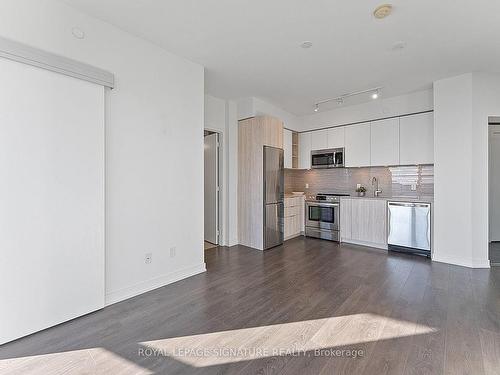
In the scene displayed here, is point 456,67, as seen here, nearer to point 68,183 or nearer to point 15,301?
point 68,183

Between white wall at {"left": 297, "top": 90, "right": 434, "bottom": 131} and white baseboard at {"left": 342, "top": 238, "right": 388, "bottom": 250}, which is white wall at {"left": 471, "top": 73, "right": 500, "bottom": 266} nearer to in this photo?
white wall at {"left": 297, "top": 90, "right": 434, "bottom": 131}

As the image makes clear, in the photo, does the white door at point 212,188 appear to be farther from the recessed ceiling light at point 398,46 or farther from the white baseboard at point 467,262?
the white baseboard at point 467,262

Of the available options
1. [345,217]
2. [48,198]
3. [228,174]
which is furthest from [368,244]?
[48,198]

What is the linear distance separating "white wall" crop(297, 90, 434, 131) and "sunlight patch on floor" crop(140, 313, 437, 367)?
158 inches

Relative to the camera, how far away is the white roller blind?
2.02 metres

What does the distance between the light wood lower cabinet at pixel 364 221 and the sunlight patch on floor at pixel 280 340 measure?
280cm

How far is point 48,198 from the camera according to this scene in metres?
2.21

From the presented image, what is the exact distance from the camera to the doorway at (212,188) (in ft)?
16.9

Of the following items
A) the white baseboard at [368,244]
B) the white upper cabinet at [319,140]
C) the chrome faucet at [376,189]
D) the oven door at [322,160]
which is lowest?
the white baseboard at [368,244]

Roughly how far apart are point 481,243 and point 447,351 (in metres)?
2.79

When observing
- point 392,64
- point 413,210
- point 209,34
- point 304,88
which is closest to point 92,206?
point 209,34

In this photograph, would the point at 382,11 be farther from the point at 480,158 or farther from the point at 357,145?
the point at 357,145

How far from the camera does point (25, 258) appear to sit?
6.86 feet

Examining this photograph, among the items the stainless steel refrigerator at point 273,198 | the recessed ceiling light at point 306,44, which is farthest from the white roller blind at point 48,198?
the stainless steel refrigerator at point 273,198
